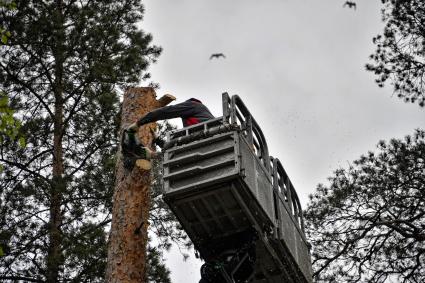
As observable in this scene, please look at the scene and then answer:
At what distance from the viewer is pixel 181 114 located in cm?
775

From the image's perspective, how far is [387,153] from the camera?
11.1 meters

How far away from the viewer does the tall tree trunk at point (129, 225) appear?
709 cm

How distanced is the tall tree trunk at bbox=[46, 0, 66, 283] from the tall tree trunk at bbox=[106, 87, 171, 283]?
2.83 meters

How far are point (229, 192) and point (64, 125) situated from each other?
5802mm

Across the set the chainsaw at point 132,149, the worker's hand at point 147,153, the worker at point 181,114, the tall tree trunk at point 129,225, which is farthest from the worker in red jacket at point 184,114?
the tall tree trunk at point 129,225

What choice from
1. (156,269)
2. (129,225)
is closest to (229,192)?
(129,225)

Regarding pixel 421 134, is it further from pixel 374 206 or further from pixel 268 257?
pixel 268 257

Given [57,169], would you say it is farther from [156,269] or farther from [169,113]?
[169,113]

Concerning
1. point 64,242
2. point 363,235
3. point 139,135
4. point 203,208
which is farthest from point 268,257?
point 64,242

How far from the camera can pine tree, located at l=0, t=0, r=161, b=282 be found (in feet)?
34.6

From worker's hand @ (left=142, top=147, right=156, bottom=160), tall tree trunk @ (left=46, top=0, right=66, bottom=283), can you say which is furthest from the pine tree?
worker's hand @ (left=142, top=147, right=156, bottom=160)

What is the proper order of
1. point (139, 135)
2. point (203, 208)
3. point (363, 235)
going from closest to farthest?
point (203, 208) → point (139, 135) → point (363, 235)

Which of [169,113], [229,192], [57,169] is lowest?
[229,192]

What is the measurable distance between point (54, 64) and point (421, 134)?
600 cm
